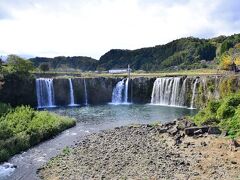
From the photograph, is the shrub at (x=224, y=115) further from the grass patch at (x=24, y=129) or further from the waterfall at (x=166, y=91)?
the waterfall at (x=166, y=91)

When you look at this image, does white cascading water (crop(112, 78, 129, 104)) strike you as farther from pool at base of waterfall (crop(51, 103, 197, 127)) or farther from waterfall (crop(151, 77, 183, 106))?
pool at base of waterfall (crop(51, 103, 197, 127))

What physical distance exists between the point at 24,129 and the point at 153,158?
1526 centimetres

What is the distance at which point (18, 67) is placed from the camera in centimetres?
7269

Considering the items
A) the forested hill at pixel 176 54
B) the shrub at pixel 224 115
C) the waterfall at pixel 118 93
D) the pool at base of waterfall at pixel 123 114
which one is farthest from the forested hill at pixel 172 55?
the shrub at pixel 224 115

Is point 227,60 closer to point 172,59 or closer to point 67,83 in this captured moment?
point 67,83

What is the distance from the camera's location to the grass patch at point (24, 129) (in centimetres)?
3403

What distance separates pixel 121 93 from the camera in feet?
254

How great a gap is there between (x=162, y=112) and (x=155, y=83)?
16085 mm

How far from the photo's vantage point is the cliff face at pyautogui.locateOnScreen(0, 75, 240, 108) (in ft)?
197

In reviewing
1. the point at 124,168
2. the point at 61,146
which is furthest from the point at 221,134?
the point at 61,146

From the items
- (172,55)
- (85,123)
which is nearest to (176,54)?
(172,55)

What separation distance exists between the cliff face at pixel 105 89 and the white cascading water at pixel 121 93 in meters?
0.63

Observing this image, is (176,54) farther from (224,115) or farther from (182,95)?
(224,115)

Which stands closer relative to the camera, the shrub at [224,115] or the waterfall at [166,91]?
the shrub at [224,115]
